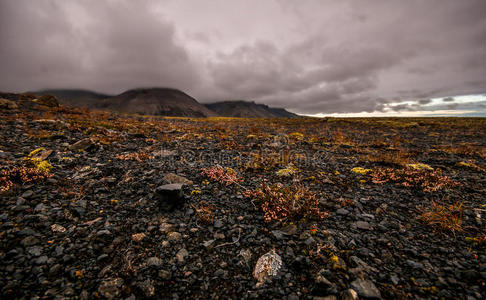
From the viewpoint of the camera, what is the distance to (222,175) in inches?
304

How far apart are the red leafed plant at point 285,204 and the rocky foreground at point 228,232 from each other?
0.04 meters

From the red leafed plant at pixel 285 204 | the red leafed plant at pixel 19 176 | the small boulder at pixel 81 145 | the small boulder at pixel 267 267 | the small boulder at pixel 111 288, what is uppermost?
the small boulder at pixel 81 145

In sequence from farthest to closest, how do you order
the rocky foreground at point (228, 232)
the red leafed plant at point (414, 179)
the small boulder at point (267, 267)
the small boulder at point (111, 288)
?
the red leafed plant at point (414, 179), the small boulder at point (267, 267), the rocky foreground at point (228, 232), the small boulder at point (111, 288)

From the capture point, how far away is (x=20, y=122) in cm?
1198

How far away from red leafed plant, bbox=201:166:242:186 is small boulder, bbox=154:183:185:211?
205cm

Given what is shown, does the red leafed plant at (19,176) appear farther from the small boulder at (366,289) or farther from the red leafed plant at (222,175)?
the small boulder at (366,289)

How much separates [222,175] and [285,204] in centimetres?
312

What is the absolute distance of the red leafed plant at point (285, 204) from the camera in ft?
17.1

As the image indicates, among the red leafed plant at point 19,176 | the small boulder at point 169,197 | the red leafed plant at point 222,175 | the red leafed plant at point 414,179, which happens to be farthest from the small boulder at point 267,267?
the red leafed plant at point 19,176

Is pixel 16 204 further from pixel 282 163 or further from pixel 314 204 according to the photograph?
pixel 282 163

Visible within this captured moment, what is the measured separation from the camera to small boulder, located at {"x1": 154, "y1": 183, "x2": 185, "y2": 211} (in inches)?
216

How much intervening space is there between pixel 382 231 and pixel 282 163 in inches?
216

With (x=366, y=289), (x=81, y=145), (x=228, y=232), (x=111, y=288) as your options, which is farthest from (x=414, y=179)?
(x=81, y=145)

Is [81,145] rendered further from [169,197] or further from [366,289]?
[366,289]
